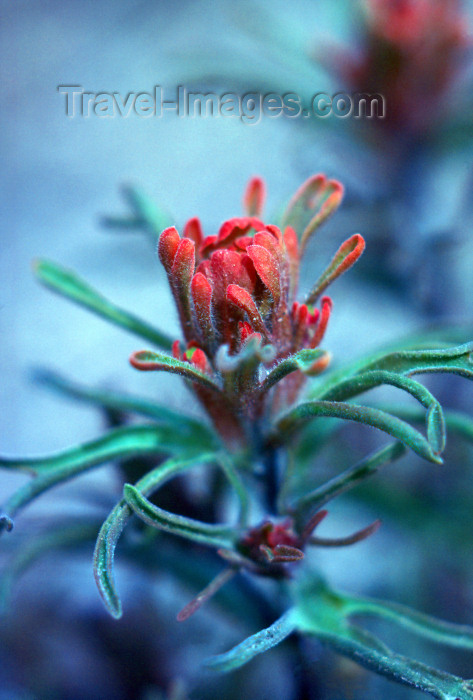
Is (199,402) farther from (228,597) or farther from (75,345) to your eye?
(75,345)

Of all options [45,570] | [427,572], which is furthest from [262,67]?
[45,570]

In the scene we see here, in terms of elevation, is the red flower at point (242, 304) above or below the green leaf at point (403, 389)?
above

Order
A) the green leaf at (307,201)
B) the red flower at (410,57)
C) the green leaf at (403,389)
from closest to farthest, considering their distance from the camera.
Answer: the green leaf at (403,389) → the green leaf at (307,201) → the red flower at (410,57)

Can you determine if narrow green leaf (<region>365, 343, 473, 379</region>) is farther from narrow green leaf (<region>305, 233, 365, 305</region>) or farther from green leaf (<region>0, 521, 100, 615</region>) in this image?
green leaf (<region>0, 521, 100, 615</region>)

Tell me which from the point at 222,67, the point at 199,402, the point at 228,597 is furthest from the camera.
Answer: the point at 222,67

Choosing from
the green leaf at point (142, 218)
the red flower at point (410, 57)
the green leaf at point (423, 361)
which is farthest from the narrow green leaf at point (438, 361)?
the red flower at point (410, 57)

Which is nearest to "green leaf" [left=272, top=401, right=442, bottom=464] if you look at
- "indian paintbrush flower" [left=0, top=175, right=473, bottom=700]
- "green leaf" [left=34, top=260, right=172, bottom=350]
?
"indian paintbrush flower" [left=0, top=175, right=473, bottom=700]

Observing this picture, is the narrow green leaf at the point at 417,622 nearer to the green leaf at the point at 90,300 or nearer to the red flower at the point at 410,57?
the green leaf at the point at 90,300
